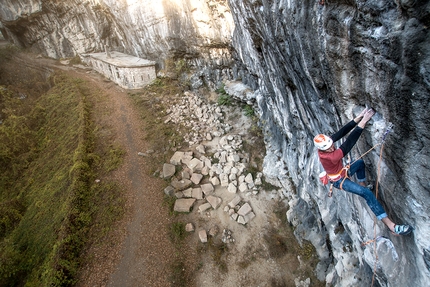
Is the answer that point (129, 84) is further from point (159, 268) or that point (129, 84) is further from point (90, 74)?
point (159, 268)

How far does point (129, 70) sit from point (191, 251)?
1814 centimetres

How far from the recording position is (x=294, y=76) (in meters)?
7.17

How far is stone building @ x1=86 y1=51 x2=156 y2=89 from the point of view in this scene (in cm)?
2214

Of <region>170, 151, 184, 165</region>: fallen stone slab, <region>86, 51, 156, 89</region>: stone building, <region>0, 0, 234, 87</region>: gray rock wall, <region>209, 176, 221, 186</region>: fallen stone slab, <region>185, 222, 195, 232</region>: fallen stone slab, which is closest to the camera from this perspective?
<region>185, 222, 195, 232</region>: fallen stone slab

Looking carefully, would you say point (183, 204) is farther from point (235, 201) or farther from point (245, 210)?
point (245, 210)

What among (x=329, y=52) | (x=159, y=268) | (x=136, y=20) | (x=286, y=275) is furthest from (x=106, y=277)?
(x=136, y=20)

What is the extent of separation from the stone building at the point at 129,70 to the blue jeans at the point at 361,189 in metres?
21.2

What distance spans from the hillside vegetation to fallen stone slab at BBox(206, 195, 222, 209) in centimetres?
479

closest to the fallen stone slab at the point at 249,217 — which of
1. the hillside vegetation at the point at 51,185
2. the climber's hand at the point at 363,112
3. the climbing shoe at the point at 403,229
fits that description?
the hillside vegetation at the point at 51,185

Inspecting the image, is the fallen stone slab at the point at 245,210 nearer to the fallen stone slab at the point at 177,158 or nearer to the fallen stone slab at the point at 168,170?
the fallen stone slab at the point at 168,170

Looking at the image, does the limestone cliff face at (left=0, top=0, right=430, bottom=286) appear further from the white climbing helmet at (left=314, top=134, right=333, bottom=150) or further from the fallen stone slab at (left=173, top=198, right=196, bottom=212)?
the fallen stone slab at (left=173, top=198, right=196, bottom=212)

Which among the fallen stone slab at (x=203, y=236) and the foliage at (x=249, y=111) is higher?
the foliage at (x=249, y=111)

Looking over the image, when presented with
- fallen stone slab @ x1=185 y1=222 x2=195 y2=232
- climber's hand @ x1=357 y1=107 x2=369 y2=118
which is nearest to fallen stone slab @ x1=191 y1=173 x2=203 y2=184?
fallen stone slab @ x1=185 y1=222 x2=195 y2=232

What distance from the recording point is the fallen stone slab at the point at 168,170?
14.0 m
